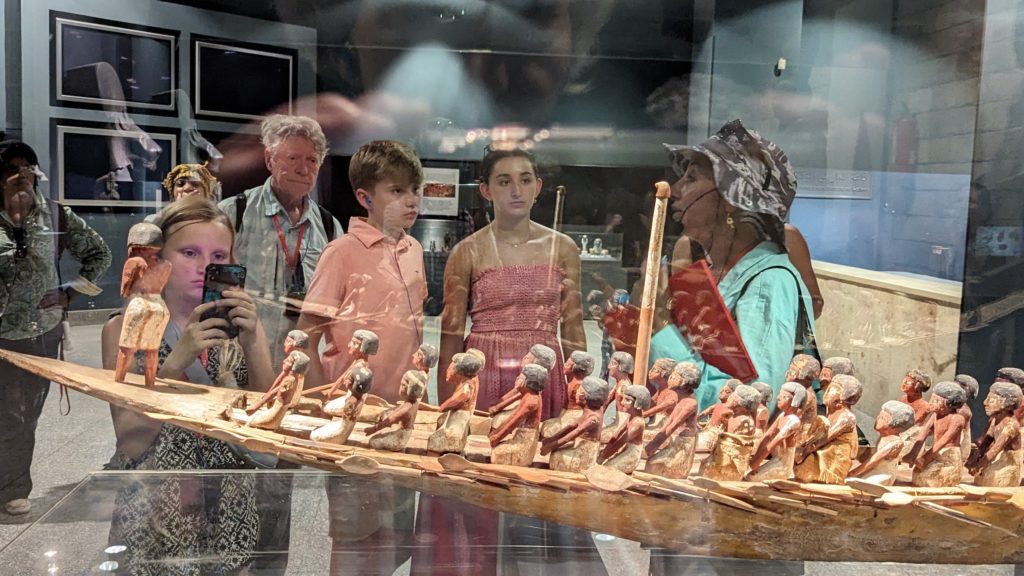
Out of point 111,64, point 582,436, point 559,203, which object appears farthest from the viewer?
point 559,203

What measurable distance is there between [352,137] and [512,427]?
0.78 metres

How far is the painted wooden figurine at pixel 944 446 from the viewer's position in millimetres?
1497

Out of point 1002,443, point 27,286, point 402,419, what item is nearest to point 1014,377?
point 1002,443

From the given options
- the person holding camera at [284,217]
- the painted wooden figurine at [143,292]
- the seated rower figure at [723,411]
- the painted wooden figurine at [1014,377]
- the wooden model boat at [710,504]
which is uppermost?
the person holding camera at [284,217]

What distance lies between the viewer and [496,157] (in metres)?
1.78

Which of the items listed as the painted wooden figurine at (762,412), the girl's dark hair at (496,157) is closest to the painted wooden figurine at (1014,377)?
the painted wooden figurine at (762,412)

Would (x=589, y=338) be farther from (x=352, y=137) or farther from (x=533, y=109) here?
(x=352, y=137)

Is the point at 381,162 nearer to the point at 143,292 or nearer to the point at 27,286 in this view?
the point at 143,292

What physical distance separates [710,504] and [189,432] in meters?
1.25

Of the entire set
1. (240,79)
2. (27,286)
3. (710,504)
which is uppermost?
(240,79)

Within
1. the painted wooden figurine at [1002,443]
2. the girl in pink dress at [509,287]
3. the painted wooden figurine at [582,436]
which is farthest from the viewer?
the girl in pink dress at [509,287]

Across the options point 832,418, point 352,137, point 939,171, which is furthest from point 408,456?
point 939,171

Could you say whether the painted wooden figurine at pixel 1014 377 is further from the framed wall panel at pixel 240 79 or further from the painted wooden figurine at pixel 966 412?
the framed wall panel at pixel 240 79

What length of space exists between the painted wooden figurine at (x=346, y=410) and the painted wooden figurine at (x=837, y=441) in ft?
2.94
